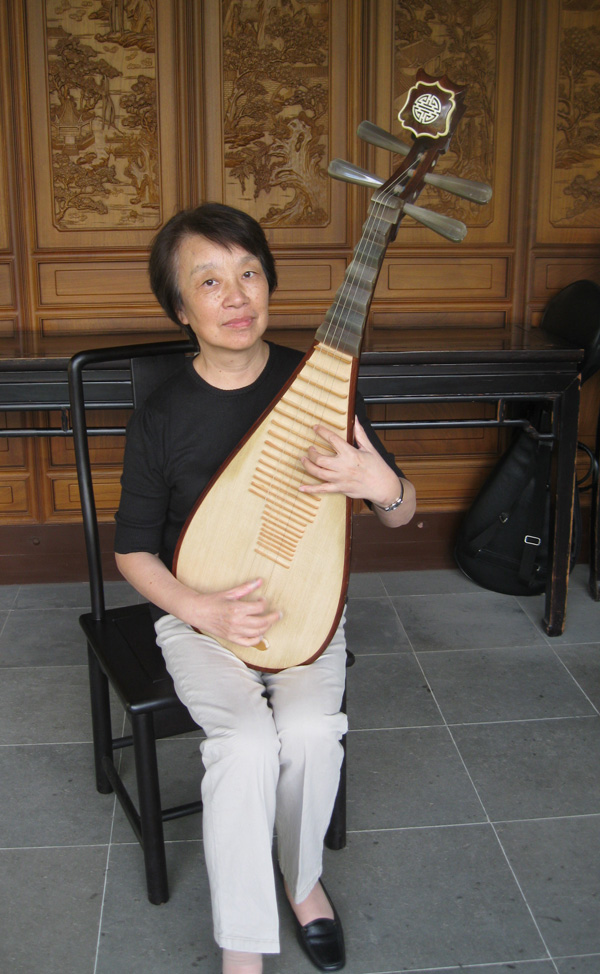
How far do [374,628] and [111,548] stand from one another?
3.17 feet

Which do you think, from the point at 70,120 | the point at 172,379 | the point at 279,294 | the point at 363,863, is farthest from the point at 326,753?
the point at 70,120

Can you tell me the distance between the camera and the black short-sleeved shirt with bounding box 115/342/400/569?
166 centimetres

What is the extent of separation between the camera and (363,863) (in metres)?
1.82

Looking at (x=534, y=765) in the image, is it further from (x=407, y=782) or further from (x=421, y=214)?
(x=421, y=214)

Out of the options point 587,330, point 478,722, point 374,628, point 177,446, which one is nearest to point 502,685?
point 478,722

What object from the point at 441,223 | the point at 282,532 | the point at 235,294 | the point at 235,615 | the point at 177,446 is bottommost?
the point at 235,615

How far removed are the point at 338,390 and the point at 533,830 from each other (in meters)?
1.05

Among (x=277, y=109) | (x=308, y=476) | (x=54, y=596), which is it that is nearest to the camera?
(x=308, y=476)

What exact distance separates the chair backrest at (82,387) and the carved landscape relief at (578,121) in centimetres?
172

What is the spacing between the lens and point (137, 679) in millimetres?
1635

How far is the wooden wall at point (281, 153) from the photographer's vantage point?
2.86 m

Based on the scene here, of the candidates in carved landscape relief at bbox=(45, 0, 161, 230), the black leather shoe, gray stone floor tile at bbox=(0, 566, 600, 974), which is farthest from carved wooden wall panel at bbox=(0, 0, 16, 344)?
the black leather shoe

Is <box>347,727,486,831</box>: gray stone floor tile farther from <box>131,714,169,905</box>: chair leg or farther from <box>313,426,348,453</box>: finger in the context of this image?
<box>313,426,348,453</box>: finger

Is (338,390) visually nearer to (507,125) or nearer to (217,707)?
(217,707)
